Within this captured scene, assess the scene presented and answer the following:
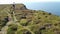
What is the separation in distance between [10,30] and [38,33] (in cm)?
304

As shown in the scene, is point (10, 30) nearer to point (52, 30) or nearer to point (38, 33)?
point (38, 33)

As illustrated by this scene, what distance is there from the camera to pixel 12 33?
23.8m

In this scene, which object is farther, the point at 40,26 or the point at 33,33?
the point at 40,26

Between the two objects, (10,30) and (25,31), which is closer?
(25,31)

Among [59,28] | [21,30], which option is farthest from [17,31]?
[59,28]

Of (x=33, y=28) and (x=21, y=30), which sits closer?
(x=21, y=30)

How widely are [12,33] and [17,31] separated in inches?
27.7

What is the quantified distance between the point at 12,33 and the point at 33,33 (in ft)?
7.57

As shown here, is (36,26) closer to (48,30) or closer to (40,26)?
(40,26)

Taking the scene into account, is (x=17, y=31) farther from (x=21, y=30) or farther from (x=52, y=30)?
(x=52, y=30)

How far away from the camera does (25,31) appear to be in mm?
22828

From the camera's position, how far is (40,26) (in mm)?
25641

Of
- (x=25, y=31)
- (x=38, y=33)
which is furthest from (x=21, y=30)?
(x=38, y=33)

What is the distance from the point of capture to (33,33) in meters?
23.1
